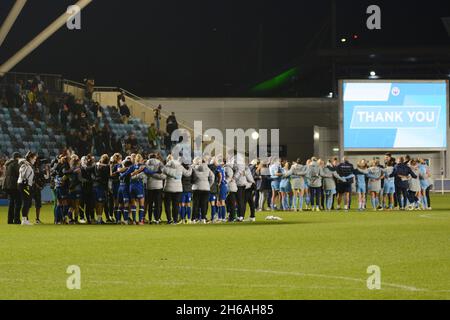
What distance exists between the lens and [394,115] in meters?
51.1

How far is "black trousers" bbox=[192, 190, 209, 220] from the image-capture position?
89.7 feet

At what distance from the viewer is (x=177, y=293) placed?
12.3 metres

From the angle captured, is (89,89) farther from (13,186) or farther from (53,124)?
(13,186)

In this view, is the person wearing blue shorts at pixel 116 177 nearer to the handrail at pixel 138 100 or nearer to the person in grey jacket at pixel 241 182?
the person in grey jacket at pixel 241 182

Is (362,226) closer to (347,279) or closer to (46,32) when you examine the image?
(347,279)

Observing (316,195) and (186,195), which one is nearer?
(186,195)

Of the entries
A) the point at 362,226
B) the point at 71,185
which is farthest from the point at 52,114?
the point at 362,226

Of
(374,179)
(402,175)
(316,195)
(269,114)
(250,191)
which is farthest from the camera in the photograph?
(269,114)

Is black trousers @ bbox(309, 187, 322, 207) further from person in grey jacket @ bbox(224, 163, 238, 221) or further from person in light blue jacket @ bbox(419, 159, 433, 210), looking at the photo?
person in grey jacket @ bbox(224, 163, 238, 221)

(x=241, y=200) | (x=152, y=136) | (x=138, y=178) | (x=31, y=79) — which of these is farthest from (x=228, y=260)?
(x=31, y=79)

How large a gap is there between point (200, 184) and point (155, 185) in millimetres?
1258

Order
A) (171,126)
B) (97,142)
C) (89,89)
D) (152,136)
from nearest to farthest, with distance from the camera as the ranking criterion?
1. (97,142)
2. (152,136)
3. (171,126)
4. (89,89)

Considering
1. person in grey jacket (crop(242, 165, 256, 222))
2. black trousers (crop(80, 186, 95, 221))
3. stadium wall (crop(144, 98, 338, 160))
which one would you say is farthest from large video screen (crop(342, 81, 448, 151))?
black trousers (crop(80, 186, 95, 221))

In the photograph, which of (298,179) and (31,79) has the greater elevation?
(31,79)
